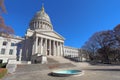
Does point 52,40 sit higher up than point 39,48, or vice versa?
point 52,40

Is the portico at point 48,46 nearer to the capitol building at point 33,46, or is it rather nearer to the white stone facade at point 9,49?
the capitol building at point 33,46

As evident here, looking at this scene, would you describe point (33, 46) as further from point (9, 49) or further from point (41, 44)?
point (9, 49)

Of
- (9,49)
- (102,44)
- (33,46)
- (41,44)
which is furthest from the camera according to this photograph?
(102,44)

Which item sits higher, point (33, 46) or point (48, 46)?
Result: point (48, 46)

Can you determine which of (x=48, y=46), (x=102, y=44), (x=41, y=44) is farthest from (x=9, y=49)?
(x=102, y=44)

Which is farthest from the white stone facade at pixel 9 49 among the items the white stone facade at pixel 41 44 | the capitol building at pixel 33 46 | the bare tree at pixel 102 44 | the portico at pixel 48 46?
the bare tree at pixel 102 44

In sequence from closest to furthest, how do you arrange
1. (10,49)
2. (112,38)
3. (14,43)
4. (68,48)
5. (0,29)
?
(0,29) → (10,49) → (14,43) → (112,38) → (68,48)

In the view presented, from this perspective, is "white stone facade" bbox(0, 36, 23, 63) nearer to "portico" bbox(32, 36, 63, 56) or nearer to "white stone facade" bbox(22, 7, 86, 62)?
"white stone facade" bbox(22, 7, 86, 62)

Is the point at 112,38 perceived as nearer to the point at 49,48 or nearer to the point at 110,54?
the point at 110,54

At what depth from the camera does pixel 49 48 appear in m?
43.9

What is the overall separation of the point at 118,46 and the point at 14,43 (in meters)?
43.7

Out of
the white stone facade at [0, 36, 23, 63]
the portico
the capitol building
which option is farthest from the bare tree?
the white stone facade at [0, 36, 23, 63]

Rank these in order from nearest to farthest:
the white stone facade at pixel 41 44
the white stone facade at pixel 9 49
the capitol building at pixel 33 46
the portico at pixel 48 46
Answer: the white stone facade at pixel 9 49 < the capitol building at pixel 33 46 < the white stone facade at pixel 41 44 < the portico at pixel 48 46

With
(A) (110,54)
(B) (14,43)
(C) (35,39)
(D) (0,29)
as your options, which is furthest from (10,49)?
(A) (110,54)
